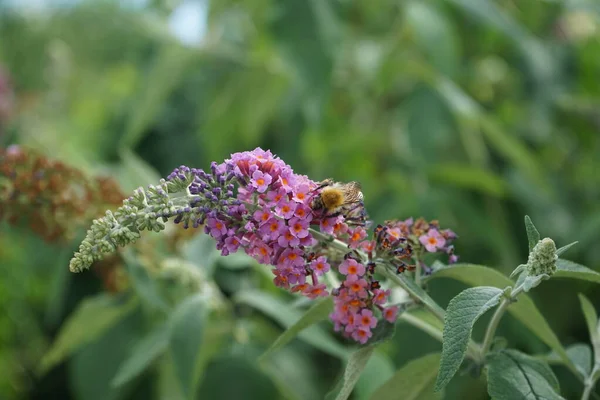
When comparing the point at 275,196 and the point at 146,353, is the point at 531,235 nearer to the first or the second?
the point at 275,196

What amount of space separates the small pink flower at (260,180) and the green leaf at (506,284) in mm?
266

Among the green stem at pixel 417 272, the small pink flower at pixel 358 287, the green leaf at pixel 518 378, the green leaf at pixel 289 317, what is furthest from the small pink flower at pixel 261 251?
the green leaf at pixel 289 317

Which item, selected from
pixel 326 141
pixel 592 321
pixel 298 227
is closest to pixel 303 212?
pixel 298 227

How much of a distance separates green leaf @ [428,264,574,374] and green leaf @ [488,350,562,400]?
0.04 meters

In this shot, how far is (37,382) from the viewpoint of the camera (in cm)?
273

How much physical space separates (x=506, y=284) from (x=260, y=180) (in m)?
0.34

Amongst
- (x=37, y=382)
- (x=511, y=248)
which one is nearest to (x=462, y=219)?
(x=511, y=248)

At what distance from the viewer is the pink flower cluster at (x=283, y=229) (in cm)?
88

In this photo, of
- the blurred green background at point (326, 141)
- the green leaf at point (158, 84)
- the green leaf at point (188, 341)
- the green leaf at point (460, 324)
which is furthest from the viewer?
the green leaf at point (158, 84)

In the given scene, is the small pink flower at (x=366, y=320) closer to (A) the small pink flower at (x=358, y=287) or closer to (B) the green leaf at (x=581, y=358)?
(A) the small pink flower at (x=358, y=287)

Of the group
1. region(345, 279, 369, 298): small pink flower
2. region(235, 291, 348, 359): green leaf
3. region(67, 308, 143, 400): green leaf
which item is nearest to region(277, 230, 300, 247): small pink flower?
region(345, 279, 369, 298): small pink flower

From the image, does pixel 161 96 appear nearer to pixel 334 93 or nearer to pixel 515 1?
pixel 334 93

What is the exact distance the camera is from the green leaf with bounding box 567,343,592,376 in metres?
1.09

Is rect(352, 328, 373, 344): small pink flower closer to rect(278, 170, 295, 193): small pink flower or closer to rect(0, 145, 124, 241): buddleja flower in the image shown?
rect(278, 170, 295, 193): small pink flower
